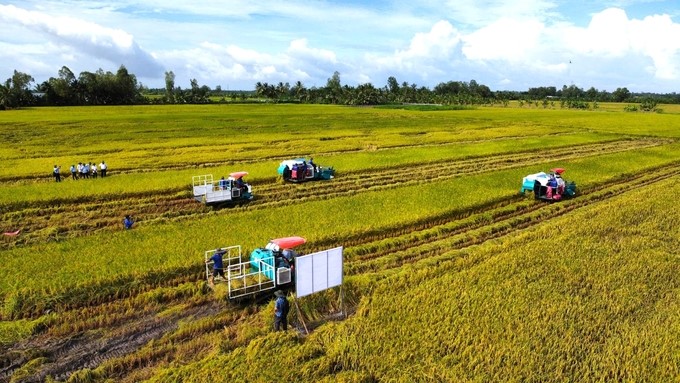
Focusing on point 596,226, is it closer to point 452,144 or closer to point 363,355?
point 363,355

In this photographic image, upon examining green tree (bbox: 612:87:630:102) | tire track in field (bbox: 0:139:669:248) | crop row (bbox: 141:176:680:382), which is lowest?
crop row (bbox: 141:176:680:382)

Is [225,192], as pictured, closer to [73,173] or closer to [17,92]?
[73,173]

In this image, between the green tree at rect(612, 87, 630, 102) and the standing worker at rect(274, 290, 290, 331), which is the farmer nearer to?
the standing worker at rect(274, 290, 290, 331)

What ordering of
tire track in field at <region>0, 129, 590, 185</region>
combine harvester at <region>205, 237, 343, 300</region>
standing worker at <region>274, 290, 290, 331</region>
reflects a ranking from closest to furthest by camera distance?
standing worker at <region>274, 290, 290, 331</region> < combine harvester at <region>205, 237, 343, 300</region> < tire track in field at <region>0, 129, 590, 185</region>

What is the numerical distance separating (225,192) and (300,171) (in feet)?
23.3

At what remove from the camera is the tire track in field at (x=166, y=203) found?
819 inches

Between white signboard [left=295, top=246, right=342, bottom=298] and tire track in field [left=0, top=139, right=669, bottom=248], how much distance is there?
1143cm

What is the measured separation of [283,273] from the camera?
46.3 feet

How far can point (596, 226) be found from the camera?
20969 mm

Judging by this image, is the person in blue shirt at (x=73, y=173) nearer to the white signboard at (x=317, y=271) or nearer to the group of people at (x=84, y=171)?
the group of people at (x=84, y=171)

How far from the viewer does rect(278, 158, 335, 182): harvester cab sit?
2956 centimetres

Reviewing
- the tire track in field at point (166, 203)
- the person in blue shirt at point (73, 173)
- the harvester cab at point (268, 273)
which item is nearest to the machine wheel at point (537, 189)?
the tire track in field at point (166, 203)

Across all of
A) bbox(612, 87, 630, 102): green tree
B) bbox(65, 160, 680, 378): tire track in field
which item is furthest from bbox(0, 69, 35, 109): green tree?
bbox(612, 87, 630, 102): green tree

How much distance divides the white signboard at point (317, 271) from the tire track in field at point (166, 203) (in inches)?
450
